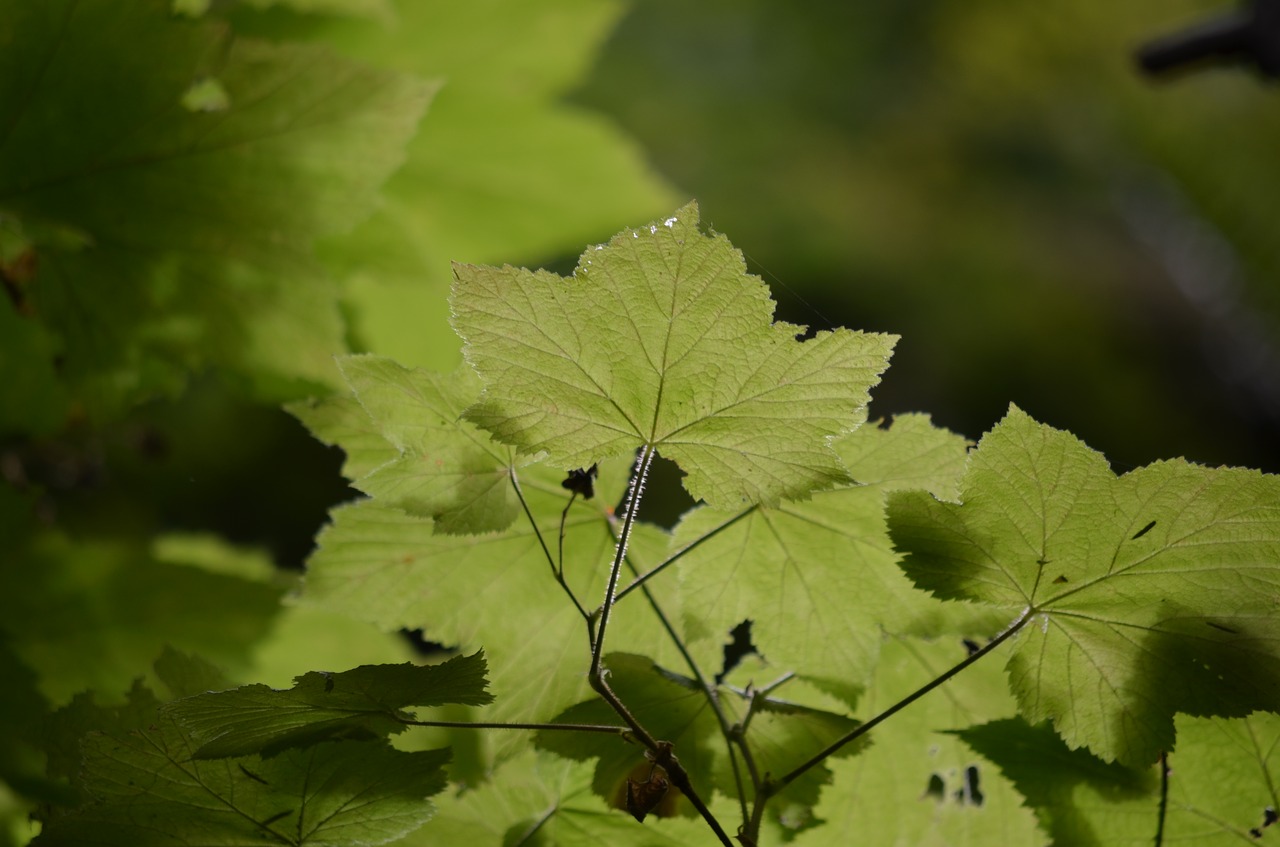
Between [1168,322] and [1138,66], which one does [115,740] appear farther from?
[1168,322]

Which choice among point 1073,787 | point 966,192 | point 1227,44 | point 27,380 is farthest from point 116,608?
point 966,192

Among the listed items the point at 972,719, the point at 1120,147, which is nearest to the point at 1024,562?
the point at 972,719

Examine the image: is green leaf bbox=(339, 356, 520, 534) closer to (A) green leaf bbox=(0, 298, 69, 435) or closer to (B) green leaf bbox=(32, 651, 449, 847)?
(B) green leaf bbox=(32, 651, 449, 847)

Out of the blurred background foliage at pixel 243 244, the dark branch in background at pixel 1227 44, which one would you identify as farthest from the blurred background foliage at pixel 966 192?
the dark branch in background at pixel 1227 44

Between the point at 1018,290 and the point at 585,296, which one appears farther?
the point at 1018,290

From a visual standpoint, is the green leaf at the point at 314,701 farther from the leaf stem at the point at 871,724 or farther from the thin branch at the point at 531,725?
the leaf stem at the point at 871,724

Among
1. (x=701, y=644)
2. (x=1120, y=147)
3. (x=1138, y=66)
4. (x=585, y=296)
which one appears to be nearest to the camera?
(x=585, y=296)

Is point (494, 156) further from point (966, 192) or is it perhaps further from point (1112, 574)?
point (966, 192)
